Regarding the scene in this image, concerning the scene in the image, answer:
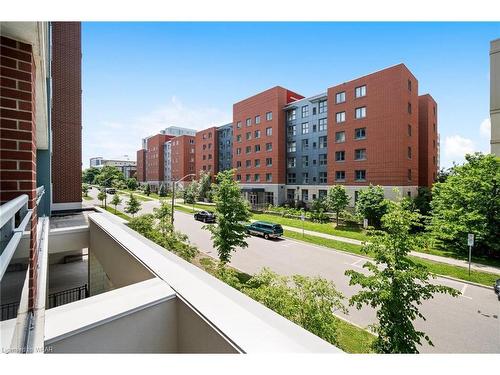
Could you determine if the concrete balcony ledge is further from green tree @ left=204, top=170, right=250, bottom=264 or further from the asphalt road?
green tree @ left=204, top=170, right=250, bottom=264

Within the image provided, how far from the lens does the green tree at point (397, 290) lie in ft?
17.6

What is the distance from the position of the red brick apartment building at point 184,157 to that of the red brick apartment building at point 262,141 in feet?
87.1

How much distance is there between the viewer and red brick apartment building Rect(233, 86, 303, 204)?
41.0m

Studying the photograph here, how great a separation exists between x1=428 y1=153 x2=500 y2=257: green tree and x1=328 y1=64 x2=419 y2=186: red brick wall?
8.83 meters

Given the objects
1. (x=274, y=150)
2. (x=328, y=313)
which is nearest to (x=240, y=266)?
(x=328, y=313)

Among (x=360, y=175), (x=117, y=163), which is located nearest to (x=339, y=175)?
(x=360, y=175)

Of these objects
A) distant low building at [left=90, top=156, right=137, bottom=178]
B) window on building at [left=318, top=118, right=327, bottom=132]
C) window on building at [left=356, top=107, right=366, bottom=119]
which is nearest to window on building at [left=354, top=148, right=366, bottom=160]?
window on building at [left=356, top=107, right=366, bottom=119]

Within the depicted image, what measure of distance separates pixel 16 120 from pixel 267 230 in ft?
64.6

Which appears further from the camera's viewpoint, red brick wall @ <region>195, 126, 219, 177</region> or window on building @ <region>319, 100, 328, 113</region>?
red brick wall @ <region>195, 126, 219, 177</region>

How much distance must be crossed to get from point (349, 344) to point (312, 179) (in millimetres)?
32349

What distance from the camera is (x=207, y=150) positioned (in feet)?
201

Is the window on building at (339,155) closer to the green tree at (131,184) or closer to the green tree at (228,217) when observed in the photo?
the green tree at (228,217)
